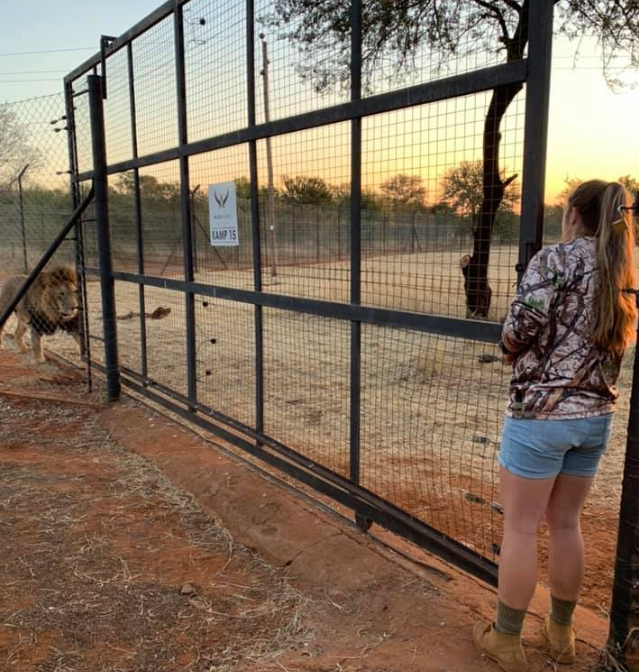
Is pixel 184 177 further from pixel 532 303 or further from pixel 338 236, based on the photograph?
pixel 532 303

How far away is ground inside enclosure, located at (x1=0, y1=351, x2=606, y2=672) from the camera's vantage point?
2.40 metres

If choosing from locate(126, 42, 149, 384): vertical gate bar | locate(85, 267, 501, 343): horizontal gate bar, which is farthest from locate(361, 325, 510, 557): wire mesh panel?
locate(126, 42, 149, 384): vertical gate bar

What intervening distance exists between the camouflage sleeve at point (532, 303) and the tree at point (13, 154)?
28.5 ft

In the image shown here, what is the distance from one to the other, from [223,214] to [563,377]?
2.85 meters

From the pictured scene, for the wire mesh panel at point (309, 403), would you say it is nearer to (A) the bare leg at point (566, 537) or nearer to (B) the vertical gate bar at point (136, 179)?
(B) the vertical gate bar at point (136, 179)

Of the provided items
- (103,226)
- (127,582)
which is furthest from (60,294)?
(127,582)

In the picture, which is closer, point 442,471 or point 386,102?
point 386,102

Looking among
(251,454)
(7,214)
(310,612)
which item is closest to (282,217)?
(251,454)

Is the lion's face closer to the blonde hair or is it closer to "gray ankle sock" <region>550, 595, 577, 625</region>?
"gray ankle sock" <region>550, 595, 577, 625</region>

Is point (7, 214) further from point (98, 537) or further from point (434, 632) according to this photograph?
point (434, 632)

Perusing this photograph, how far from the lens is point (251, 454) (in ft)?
14.4

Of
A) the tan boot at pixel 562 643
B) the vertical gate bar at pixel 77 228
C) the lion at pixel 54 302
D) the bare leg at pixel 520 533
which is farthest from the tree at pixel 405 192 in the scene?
the lion at pixel 54 302

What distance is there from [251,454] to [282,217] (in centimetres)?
199

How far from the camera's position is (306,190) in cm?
392
